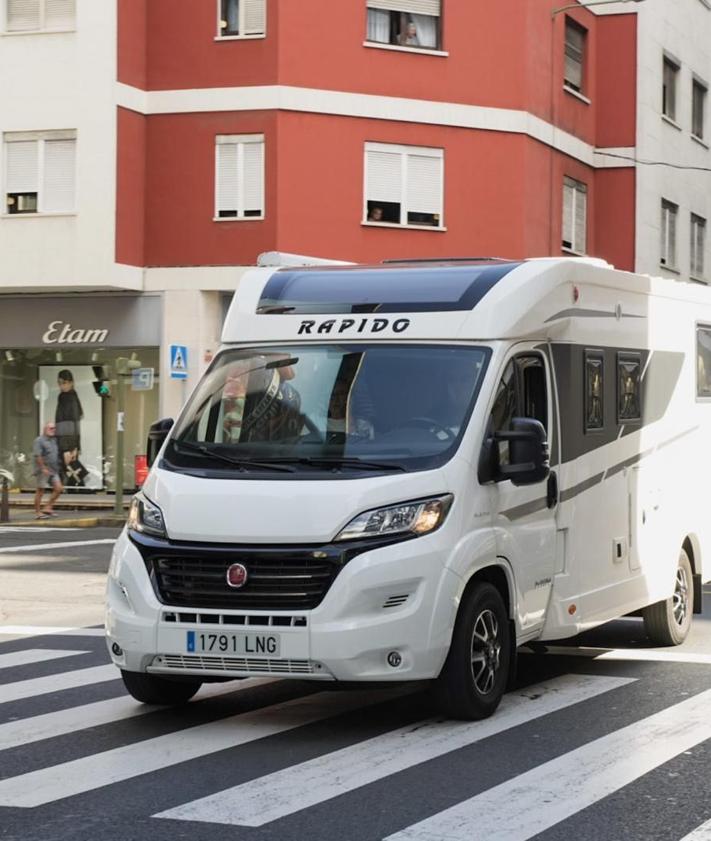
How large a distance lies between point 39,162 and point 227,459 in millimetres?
21899

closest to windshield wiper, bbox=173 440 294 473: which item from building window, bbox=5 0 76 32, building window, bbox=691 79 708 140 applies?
building window, bbox=5 0 76 32

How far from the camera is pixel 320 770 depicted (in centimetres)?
743

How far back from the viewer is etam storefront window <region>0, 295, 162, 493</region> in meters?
Result: 30.3

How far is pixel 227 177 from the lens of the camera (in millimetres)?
29625

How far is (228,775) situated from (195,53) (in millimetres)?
23863

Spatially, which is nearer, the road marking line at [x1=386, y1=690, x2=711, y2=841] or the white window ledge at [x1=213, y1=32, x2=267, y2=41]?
the road marking line at [x1=386, y1=690, x2=711, y2=841]

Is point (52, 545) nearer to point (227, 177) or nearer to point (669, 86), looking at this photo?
point (227, 177)

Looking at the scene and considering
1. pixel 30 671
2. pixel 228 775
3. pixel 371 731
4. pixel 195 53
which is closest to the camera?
pixel 228 775

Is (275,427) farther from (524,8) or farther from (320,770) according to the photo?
(524,8)

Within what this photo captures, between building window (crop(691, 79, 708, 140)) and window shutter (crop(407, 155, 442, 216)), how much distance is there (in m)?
11.0

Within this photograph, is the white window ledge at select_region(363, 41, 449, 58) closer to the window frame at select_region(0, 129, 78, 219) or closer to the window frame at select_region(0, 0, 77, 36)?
the window frame at select_region(0, 0, 77, 36)

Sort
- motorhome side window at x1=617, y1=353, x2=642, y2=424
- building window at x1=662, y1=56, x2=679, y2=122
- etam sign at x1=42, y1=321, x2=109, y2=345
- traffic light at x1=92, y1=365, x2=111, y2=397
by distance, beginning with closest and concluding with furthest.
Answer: motorhome side window at x1=617, y1=353, x2=642, y2=424
etam sign at x1=42, y1=321, x2=109, y2=345
traffic light at x1=92, y1=365, x2=111, y2=397
building window at x1=662, y1=56, x2=679, y2=122

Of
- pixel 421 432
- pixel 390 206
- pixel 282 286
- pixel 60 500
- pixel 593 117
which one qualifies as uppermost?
pixel 593 117

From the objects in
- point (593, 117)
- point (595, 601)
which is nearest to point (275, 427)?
point (595, 601)
